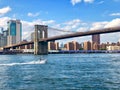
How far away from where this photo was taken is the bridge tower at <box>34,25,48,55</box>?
121 meters

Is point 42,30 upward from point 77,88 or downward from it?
upward

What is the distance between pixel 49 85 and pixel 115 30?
169 feet

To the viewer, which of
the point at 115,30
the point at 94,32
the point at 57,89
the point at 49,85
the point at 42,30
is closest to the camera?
the point at 57,89

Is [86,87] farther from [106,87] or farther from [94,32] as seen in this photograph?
[94,32]

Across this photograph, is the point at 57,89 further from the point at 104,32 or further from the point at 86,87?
the point at 104,32

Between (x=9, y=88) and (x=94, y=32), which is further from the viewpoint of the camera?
(x=94, y=32)

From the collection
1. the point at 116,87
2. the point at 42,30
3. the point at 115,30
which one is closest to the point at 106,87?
the point at 116,87

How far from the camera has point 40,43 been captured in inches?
4835

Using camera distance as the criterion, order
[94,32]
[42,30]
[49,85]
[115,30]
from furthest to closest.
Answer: [42,30] < [94,32] < [115,30] < [49,85]

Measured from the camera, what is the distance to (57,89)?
2541 cm

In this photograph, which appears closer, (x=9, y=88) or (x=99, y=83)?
(x=9, y=88)

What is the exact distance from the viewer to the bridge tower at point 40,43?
121 metres

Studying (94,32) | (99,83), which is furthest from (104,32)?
(99,83)

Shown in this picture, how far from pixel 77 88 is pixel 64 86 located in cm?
131
